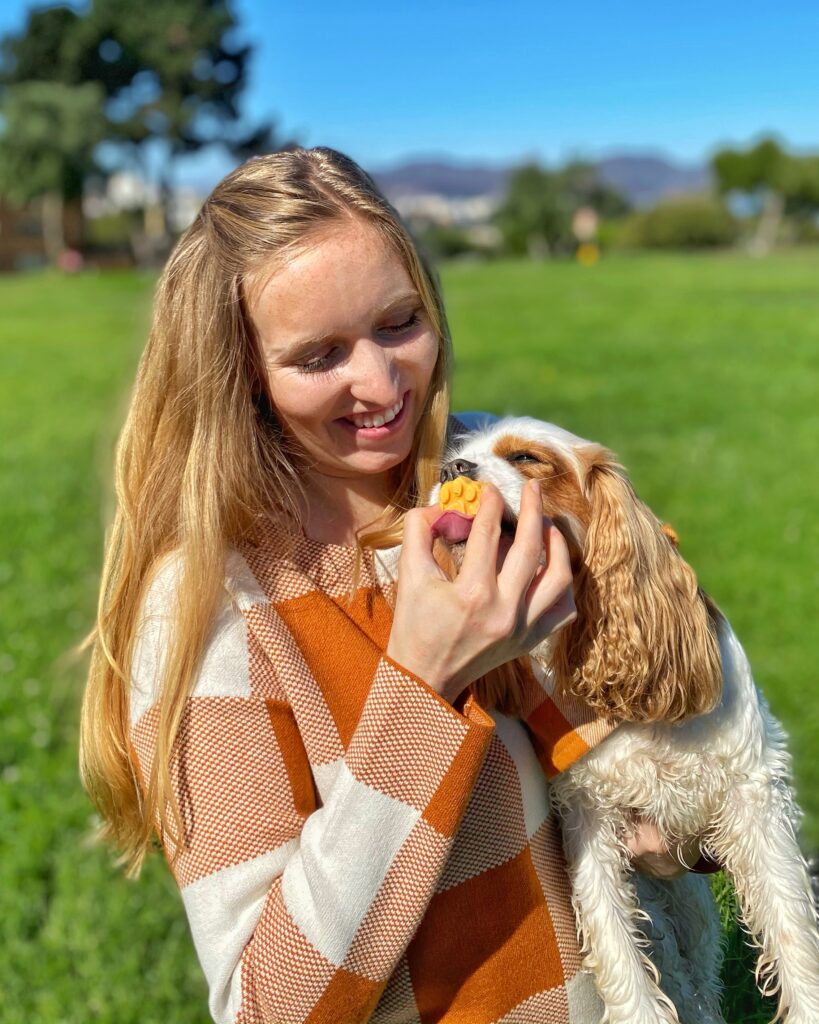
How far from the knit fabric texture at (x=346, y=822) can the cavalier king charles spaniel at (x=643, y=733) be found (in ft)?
0.51

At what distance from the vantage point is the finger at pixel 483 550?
1.72 m

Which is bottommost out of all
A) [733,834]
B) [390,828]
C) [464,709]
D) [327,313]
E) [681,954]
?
[681,954]

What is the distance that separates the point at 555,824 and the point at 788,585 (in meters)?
5.10

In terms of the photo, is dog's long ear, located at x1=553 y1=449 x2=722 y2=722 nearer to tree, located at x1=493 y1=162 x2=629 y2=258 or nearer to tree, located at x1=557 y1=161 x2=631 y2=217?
tree, located at x1=493 y1=162 x2=629 y2=258

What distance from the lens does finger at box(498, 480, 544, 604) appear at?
68.4 inches

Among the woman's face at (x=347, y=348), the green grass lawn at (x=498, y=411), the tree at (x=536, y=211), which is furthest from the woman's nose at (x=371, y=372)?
the tree at (x=536, y=211)

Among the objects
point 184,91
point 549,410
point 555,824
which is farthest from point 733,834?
point 184,91

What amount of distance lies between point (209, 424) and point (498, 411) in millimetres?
→ 10149

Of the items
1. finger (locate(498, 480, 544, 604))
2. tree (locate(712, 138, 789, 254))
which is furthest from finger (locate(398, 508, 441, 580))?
tree (locate(712, 138, 789, 254))

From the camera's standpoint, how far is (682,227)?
5962 centimetres

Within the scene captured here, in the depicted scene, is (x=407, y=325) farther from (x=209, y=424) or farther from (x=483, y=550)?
(x=483, y=550)

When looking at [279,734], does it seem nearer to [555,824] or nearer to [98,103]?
[555,824]

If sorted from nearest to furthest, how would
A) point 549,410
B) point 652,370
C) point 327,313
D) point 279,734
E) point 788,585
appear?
point 279,734
point 327,313
point 788,585
point 549,410
point 652,370

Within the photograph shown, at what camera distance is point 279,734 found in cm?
190
